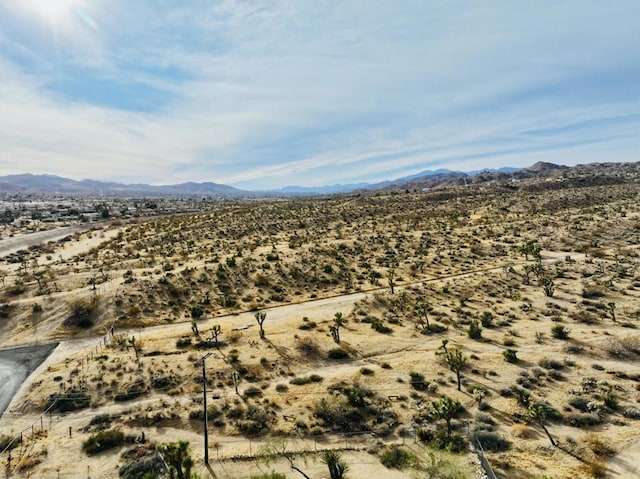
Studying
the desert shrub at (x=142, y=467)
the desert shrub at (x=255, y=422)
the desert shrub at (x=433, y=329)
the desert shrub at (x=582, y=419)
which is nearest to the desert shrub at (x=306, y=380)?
the desert shrub at (x=255, y=422)

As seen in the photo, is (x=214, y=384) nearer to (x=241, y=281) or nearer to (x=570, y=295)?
(x=241, y=281)

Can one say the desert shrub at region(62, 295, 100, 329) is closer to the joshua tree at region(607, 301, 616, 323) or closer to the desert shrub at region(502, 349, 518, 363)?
the desert shrub at region(502, 349, 518, 363)

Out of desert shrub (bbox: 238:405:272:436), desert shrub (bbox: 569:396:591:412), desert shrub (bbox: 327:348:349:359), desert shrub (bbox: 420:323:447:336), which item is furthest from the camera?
desert shrub (bbox: 420:323:447:336)

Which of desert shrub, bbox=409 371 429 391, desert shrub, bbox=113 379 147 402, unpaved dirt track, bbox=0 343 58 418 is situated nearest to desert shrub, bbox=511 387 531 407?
desert shrub, bbox=409 371 429 391

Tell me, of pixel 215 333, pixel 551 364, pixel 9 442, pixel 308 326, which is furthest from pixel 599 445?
pixel 9 442

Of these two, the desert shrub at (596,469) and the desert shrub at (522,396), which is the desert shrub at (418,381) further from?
the desert shrub at (596,469)

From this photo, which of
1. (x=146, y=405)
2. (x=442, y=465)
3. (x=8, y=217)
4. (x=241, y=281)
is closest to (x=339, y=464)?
(x=442, y=465)

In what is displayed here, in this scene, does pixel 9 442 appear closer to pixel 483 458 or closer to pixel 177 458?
pixel 177 458
